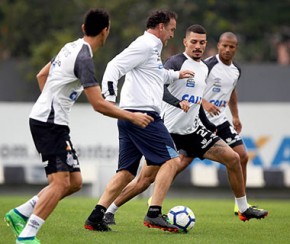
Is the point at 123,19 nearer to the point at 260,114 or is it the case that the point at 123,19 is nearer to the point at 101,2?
the point at 101,2

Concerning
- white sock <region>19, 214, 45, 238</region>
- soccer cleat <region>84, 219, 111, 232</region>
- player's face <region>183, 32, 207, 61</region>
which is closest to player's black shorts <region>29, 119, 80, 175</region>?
white sock <region>19, 214, 45, 238</region>

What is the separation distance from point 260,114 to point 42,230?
13.2 metres

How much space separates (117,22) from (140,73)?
2163 cm

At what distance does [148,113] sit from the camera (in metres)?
11.8

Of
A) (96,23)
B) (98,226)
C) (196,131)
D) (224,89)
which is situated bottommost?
(98,226)

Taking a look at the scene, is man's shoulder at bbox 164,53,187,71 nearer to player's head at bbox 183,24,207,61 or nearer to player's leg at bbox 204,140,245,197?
player's head at bbox 183,24,207,61

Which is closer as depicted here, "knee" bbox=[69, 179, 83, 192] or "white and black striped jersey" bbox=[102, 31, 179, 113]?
"knee" bbox=[69, 179, 83, 192]

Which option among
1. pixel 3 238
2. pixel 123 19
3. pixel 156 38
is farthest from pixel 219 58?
pixel 123 19

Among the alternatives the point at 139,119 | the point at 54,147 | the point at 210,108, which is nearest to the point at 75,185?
the point at 54,147

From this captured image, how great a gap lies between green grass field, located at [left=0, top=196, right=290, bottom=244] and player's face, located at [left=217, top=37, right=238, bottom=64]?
86.9 inches

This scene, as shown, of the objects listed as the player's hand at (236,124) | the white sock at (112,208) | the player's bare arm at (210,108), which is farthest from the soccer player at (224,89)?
the white sock at (112,208)

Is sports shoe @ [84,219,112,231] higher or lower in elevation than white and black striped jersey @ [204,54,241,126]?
lower

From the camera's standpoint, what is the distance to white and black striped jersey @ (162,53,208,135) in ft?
43.0

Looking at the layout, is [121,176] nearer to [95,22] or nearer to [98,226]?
[98,226]
